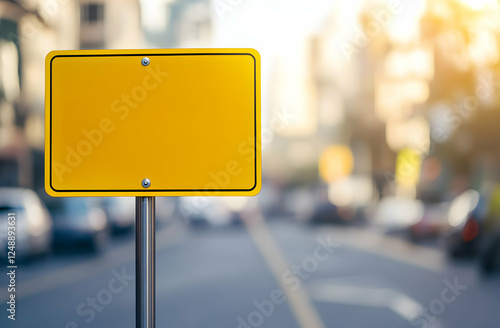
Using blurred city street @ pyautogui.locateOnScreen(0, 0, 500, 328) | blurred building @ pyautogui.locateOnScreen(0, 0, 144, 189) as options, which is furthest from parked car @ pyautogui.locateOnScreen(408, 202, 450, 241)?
blurred building @ pyautogui.locateOnScreen(0, 0, 144, 189)

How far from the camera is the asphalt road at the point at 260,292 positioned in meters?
7.36

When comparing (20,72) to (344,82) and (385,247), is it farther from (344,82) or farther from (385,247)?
(344,82)

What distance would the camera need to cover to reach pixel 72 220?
14.0 metres

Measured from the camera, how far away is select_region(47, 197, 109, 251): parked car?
13867mm

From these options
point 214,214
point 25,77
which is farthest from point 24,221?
point 25,77

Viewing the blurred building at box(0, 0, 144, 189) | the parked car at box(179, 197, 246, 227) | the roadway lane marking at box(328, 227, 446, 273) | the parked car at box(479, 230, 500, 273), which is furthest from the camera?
the parked car at box(179, 197, 246, 227)

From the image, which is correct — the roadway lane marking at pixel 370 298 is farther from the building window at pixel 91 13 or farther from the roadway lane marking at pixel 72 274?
the building window at pixel 91 13

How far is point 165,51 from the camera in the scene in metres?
1.67

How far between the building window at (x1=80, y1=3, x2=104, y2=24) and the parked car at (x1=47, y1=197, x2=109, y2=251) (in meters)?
35.0

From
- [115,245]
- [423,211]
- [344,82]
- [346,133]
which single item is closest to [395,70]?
[346,133]

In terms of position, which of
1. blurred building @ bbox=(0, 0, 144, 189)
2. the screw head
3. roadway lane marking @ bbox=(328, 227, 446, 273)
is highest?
blurred building @ bbox=(0, 0, 144, 189)

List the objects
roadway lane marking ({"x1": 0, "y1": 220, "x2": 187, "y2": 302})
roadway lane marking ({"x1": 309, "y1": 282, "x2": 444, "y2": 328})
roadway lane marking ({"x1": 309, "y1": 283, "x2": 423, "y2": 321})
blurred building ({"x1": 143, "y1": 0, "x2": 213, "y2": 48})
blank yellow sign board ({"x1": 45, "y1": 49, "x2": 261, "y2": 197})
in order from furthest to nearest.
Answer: blurred building ({"x1": 143, "y1": 0, "x2": 213, "y2": 48}) < roadway lane marking ({"x1": 0, "y1": 220, "x2": 187, "y2": 302}) < roadway lane marking ({"x1": 309, "y1": 283, "x2": 423, "y2": 321}) < roadway lane marking ({"x1": 309, "y1": 282, "x2": 444, "y2": 328}) < blank yellow sign board ({"x1": 45, "y1": 49, "x2": 261, "y2": 197})

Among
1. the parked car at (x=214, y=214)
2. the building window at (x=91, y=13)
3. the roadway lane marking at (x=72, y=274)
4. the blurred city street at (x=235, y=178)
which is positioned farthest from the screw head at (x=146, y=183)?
the building window at (x=91, y=13)

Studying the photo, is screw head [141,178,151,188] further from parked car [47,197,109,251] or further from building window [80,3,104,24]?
building window [80,3,104,24]
